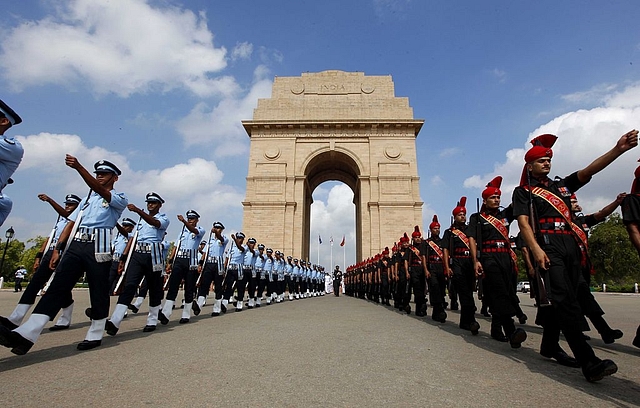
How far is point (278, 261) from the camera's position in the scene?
54.2 ft

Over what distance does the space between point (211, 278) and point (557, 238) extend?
731cm

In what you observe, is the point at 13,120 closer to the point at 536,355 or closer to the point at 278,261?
the point at 536,355

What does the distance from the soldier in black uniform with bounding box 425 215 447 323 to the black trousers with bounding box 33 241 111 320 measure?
6.00 m

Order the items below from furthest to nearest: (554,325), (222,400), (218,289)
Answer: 1. (218,289)
2. (554,325)
3. (222,400)

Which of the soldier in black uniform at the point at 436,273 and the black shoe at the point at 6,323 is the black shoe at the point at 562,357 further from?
the black shoe at the point at 6,323

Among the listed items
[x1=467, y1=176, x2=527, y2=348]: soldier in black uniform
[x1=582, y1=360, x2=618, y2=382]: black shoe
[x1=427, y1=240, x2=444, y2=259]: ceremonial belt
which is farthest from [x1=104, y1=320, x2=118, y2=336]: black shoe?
[x1=427, y1=240, x2=444, y2=259]: ceremonial belt

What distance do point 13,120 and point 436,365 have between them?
480 cm

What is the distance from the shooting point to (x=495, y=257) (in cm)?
550

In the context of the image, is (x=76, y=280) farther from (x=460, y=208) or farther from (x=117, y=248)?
(x=460, y=208)

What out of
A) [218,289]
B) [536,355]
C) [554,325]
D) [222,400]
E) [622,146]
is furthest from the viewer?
[218,289]

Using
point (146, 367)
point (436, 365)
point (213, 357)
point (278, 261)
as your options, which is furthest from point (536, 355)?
point (278, 261)

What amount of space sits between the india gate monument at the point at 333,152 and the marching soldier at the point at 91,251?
84.8 feet

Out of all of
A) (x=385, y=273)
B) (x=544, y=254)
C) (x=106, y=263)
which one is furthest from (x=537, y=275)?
(x=385, y=273)

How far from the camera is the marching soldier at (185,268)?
7.55 m
